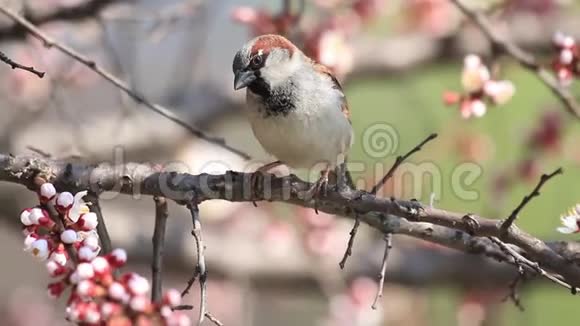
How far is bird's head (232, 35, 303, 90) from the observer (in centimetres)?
261

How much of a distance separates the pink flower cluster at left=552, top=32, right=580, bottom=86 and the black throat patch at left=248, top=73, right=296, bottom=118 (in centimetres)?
84

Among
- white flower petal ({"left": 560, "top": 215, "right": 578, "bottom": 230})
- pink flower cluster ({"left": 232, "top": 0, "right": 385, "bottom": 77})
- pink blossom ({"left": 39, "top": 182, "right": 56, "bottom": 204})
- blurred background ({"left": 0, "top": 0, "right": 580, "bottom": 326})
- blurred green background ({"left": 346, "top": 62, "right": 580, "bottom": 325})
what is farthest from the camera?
blurred green background ({"left": 346, "top": 62, "right": 580, "bottom": 325})

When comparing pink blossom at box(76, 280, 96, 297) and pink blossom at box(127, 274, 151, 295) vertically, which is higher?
pink blossom at box(127, 274, 151, 295)

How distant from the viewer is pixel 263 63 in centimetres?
263

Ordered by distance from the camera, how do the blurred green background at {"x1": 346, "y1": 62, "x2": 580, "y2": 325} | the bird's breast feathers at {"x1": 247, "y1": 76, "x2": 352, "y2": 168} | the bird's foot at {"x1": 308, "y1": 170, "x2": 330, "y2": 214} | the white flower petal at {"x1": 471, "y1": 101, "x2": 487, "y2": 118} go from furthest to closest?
1. the blurred green background at {"x1": 346, "y1": 62, "x2": 580, "y2": 325}
2. the white flower petal at {"x1": 471, "y1": 101, "x2": 487, "y2": 118}
3. the bird's breast feathers at {"x1": 247, "y1": 76, "x2": 352, "y2": 168}
4. the bird's foot at {"x1": 308, "y1": 170, "x2": 330, "y2": 214}

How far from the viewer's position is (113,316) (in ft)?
5.18

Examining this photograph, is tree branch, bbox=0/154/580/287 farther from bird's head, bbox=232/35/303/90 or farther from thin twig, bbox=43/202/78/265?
bird's head, bbox=232/35/303/90

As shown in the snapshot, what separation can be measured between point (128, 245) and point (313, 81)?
1.47 metres

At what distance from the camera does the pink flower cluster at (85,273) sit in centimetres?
158

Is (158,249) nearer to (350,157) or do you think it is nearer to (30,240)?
(30,240)

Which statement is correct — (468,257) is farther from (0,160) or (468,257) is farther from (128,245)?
(0,160)

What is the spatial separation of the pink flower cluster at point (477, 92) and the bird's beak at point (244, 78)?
0.70m

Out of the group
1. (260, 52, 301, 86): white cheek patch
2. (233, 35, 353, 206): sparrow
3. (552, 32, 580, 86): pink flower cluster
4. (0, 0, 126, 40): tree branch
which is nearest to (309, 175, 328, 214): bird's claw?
(233, 35, 353, 206): sparrow

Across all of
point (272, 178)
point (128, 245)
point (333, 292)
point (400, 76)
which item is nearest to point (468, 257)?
point (333, 292)
